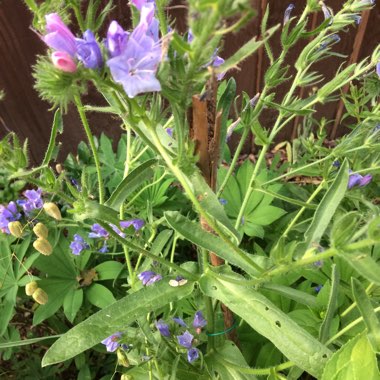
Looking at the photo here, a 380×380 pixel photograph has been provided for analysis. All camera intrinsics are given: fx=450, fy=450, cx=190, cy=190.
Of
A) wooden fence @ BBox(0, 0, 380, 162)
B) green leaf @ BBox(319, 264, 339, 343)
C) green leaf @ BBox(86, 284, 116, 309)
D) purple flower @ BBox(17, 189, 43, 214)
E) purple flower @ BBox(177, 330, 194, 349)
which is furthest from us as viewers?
wooden fence @ BBox(0, 0, 380, 162)

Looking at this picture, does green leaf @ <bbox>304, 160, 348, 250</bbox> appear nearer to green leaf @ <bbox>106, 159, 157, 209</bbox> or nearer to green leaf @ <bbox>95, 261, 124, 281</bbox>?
green leaf @ <bbox>106, 159, 157, 209</bbox>

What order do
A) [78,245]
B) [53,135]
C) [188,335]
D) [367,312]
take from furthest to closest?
[78,245], [188,335], [53,135], [367,312]

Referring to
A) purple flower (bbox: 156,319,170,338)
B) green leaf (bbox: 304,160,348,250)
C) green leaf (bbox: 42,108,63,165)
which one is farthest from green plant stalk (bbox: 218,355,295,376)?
green leaf (bbox: 42,108,63,165)

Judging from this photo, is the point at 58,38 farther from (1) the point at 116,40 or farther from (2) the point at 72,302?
(2) the point at 72,302

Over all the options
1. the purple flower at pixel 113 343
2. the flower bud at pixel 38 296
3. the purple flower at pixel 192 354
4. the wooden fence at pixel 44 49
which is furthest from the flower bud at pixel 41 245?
the wooden fence at pixel 44 49

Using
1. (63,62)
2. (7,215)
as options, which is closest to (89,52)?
(63,62)
